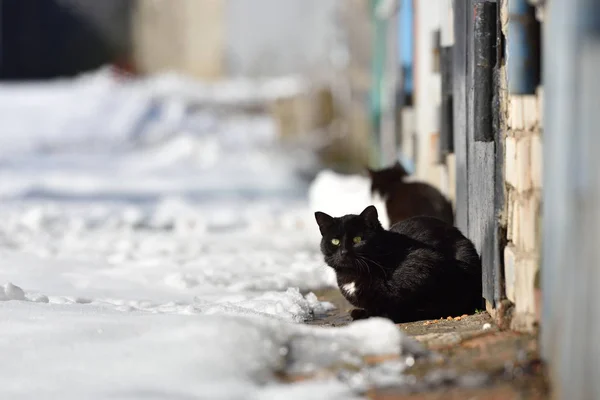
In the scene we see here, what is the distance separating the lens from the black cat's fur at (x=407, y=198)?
5391 millimetres

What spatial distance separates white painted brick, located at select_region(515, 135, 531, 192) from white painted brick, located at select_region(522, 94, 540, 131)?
0.05 meters

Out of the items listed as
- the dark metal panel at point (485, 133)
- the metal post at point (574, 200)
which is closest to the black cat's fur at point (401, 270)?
the dark metal panel at point (485, 133)

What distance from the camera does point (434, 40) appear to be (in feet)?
20.2

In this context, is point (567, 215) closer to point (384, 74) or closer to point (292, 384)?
point (292, 384)

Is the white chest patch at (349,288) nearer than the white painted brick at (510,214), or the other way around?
the white painted brick at (510,214)

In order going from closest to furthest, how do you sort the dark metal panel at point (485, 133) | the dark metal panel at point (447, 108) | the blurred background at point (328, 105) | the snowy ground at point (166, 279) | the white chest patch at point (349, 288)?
1. the blurred background at point (328, 105)
2. the snowy ground at point (166, 279)
3. the dark metal panel at point (485, 133)
4. the white chest patch at point (349, 288)
5. the dark metal panel at point (447, 108)

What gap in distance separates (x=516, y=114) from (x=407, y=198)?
7.47 feet

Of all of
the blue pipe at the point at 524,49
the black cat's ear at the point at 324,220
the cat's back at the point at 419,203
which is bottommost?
the cat's back at the point at 419,203

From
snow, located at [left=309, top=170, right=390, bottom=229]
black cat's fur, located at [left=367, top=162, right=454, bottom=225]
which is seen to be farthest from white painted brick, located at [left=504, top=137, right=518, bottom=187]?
snow, located at [left=309, top=170, right=390, bottom=229]

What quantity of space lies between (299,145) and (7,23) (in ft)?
51.5

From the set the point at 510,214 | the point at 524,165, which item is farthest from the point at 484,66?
the point at 524,165

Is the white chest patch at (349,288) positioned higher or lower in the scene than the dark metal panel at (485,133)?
lower

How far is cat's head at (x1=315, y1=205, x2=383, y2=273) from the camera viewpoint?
4.01 metres

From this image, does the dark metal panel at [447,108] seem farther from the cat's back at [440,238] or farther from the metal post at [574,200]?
the metal post at [574,200]
